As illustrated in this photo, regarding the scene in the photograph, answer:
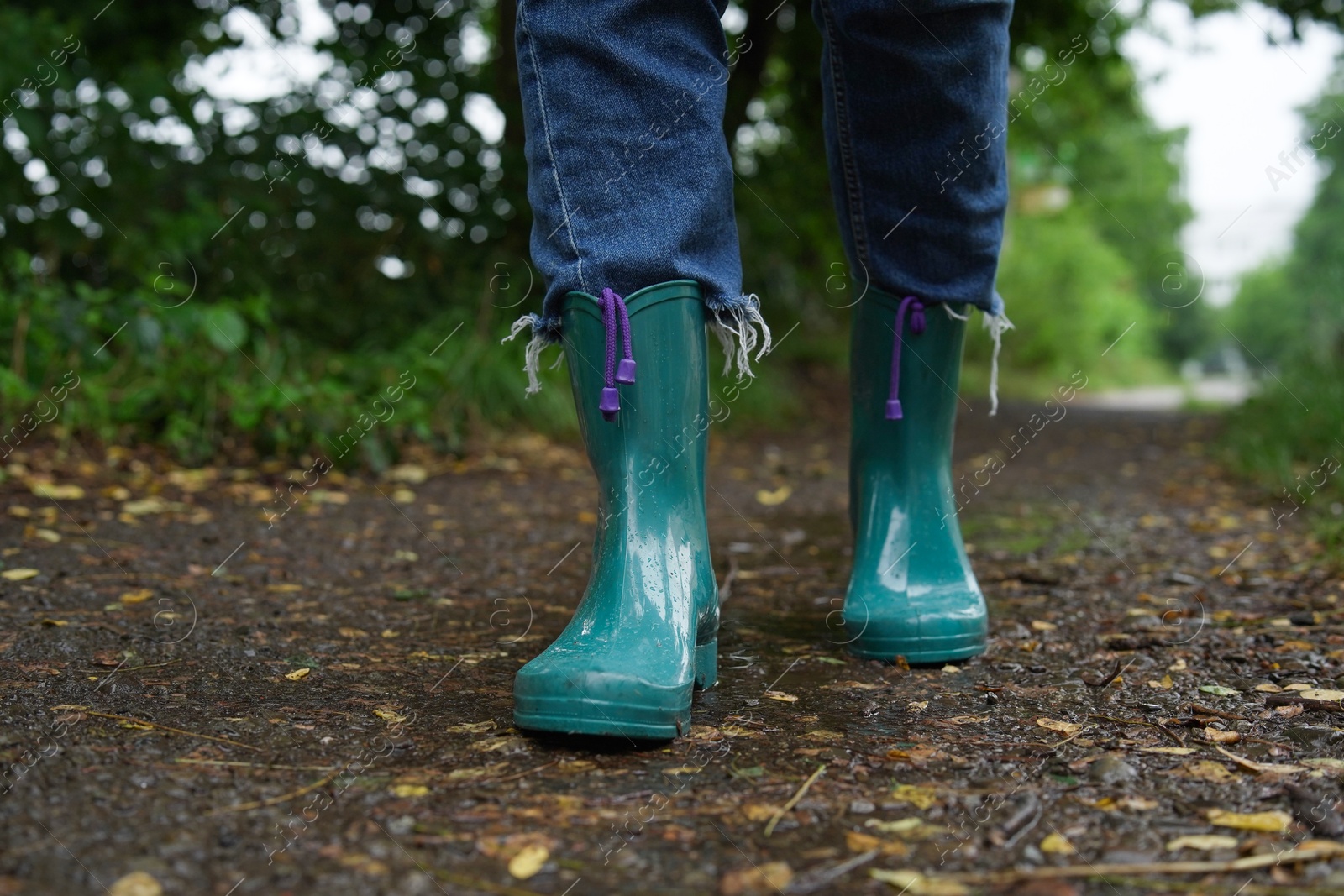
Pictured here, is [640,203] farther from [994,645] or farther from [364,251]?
[364,251]

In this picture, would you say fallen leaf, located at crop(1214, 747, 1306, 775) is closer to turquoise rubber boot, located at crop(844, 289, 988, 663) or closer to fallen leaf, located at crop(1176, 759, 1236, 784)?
fallen leaf, located at crop(1176, 759, 1236, 784)

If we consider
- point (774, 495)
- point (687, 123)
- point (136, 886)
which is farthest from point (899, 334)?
point (774, 495)

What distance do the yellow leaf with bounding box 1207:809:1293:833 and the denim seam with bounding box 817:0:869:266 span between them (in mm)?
807

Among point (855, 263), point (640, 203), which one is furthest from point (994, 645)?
point (640, 203)

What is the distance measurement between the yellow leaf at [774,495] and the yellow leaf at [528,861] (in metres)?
2.23

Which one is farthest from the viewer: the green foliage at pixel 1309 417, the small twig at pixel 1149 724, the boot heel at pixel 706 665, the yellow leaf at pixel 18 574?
the green foliage at pixel 1309 417

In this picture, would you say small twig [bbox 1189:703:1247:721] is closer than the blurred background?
Yes

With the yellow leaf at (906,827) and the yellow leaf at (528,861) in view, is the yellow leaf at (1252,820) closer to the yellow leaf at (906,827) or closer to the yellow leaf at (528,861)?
the yellow leaf at (906,827)

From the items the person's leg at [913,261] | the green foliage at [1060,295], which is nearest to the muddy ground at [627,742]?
the person's leg at [913,261]

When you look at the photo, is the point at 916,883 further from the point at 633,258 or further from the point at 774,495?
the point at 774,495

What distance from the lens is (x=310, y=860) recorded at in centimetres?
76

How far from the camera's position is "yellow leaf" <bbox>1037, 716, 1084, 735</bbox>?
1.07m

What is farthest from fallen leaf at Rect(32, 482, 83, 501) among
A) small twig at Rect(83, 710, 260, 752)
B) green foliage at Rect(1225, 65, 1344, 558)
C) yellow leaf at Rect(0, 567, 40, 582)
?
green foliage at Rect(1225, 65, 1344, 558)

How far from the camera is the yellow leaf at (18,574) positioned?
1667 mm
